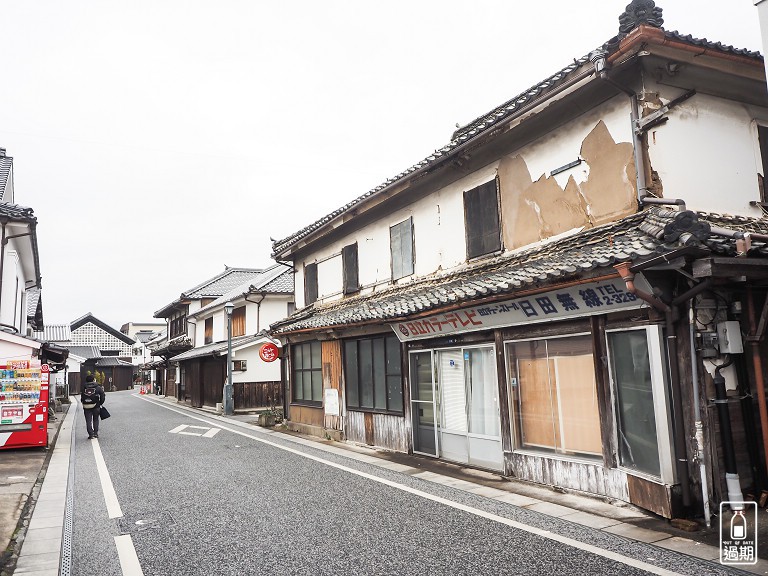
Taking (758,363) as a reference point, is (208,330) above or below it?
above

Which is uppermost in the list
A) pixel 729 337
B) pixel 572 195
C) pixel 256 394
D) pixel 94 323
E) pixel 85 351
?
pixel 94 323

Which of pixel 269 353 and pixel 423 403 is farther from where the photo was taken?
pixel 269 353

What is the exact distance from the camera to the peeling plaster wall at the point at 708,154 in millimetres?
8336

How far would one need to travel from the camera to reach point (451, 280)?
12039mm

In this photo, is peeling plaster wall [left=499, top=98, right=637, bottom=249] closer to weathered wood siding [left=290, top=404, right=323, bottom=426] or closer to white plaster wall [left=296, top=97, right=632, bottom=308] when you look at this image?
white plaster wall [left=296, top=97, right=632, bottom=308]

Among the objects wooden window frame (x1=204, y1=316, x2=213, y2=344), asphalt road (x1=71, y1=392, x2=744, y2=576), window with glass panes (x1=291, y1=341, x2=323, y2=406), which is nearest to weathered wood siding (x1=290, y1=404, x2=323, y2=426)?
window with glass panes (x1=291, y1=341, x2=323, y2=406)

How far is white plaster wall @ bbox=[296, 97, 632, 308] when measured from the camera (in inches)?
364

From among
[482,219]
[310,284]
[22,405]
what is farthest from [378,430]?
[22,405]

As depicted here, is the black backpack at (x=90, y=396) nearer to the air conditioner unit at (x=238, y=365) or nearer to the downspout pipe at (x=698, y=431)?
the air conditioner unit at (x=238, y=365)

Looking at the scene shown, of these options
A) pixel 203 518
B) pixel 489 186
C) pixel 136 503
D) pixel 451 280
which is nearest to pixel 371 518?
pixel 203 518

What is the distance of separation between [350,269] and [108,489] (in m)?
9.64

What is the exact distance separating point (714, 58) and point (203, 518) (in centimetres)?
1060

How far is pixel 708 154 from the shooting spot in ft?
28.6

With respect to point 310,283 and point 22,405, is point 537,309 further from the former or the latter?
point 22,405
